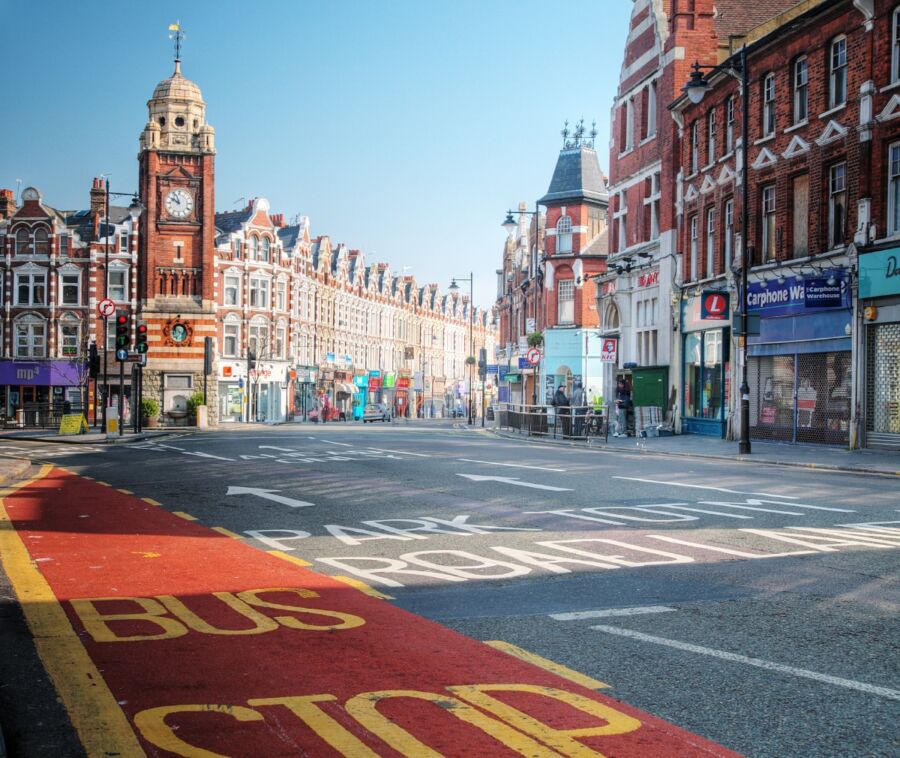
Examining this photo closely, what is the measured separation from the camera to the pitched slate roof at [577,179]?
63812 mm

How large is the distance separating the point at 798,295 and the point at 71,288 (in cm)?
5702

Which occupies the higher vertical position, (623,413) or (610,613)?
(623,413)

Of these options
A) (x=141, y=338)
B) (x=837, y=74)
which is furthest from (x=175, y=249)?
(x=837, y=74)

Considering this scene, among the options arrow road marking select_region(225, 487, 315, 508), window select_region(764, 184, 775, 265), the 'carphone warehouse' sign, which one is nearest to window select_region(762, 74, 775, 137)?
window select_region(764, 184, 775, 265)

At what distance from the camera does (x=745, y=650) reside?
5.50 metres

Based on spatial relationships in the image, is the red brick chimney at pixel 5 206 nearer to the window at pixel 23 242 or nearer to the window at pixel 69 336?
the window at pixel 23 242

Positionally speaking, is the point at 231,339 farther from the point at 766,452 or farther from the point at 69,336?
the point at 766,452

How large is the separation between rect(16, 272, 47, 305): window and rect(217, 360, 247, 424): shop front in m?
13.3

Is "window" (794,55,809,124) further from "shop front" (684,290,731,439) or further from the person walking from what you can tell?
the person walking

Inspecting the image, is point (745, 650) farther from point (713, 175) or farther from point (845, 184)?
point (713, 175)

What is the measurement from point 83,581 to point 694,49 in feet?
119

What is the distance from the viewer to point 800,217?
29.6 metres

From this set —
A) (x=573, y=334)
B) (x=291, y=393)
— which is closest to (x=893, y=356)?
(x=573, y=334)

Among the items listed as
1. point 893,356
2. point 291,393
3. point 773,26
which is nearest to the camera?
point 893,356
